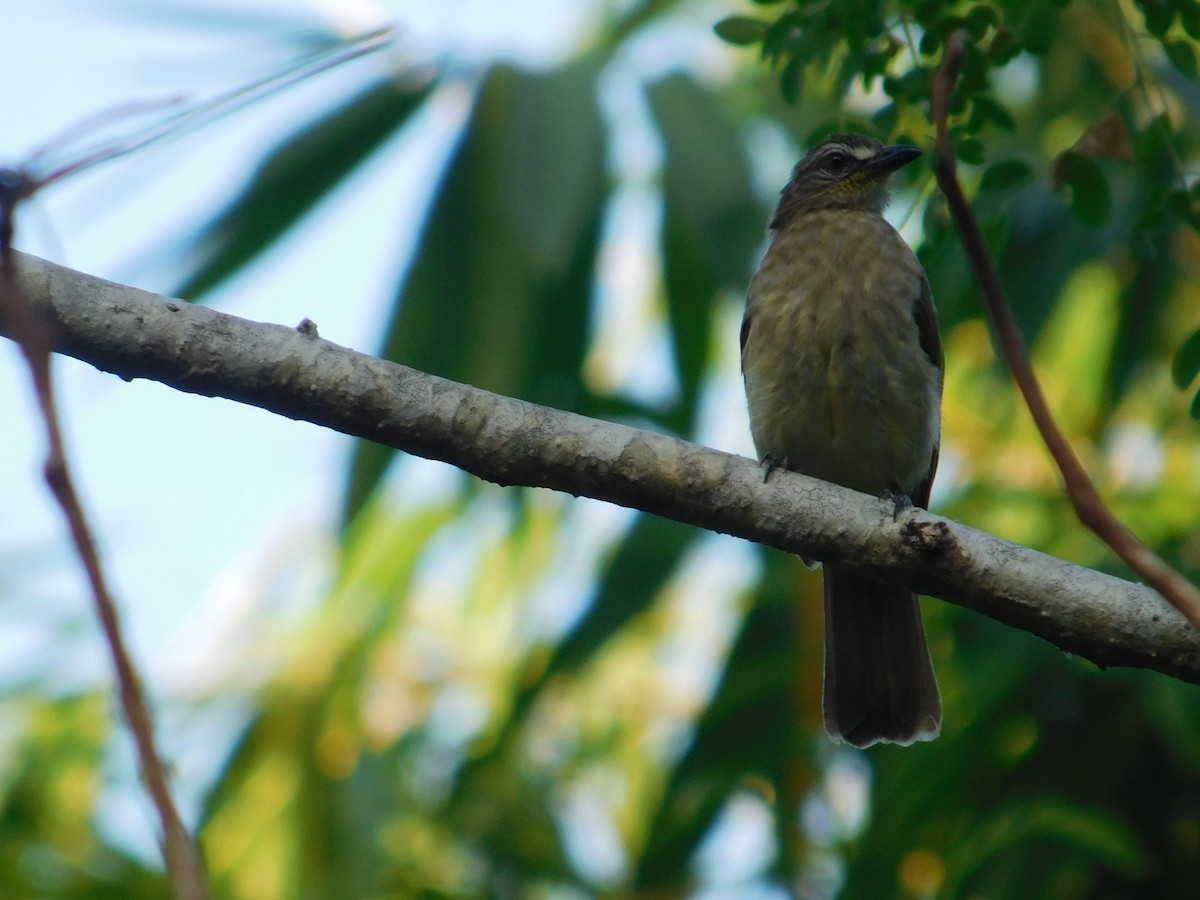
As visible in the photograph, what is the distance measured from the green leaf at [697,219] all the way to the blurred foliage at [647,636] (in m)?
Answer: 0.01

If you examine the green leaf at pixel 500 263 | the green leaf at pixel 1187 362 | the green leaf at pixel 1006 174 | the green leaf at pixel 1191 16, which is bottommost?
the green leaf at pixel 1187 362

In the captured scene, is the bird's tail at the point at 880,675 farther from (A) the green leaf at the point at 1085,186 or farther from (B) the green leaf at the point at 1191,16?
(B) the green leaf at the point at 1191,16

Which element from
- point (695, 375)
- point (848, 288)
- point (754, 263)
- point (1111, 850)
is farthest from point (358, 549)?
point (1111, 850)

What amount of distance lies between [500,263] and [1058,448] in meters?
3.59

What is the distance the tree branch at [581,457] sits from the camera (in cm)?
257

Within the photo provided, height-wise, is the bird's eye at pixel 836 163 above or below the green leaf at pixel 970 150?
above

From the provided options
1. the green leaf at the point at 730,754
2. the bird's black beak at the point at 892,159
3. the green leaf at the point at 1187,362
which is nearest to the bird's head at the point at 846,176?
the bird's black beak at the point at 892,159

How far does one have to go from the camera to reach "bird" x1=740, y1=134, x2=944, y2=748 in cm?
398

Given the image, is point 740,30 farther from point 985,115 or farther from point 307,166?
point 307,166

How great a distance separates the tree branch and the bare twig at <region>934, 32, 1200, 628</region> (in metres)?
1.20

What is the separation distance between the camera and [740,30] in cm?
325

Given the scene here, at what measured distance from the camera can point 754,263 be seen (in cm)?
502

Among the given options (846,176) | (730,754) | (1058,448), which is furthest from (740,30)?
(730,754)

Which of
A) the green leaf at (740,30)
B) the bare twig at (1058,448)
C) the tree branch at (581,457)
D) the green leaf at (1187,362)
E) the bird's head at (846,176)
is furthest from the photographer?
the bird's head at (846,176)
